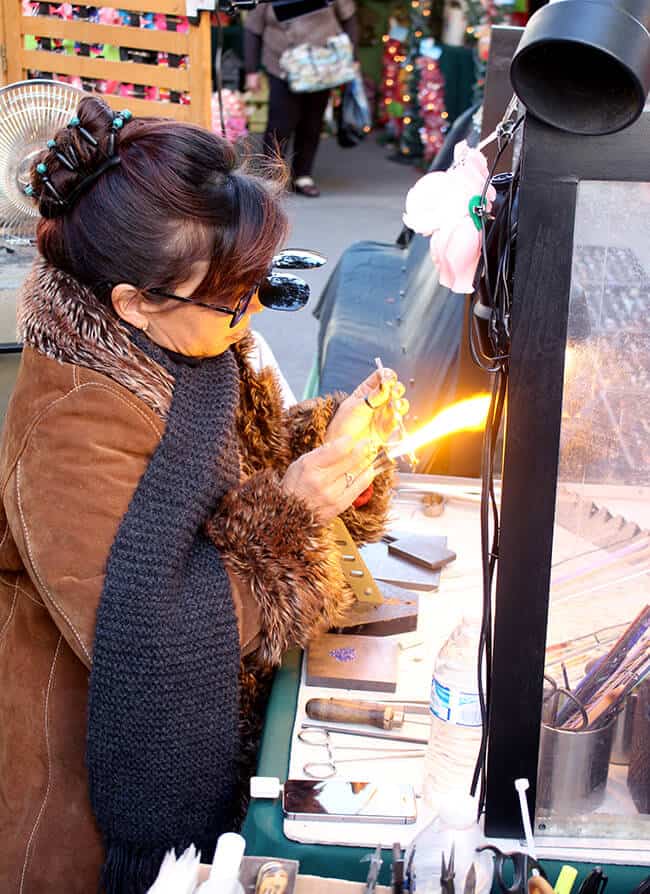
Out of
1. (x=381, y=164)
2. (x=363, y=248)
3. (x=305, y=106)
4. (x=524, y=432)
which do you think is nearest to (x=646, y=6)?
(x=524, y=432)

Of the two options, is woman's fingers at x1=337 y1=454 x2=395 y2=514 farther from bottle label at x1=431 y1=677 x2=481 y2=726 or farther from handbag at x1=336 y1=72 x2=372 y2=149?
handbag at x1=336 y1=72 x2=372 y2=149

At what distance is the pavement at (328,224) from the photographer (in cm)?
289

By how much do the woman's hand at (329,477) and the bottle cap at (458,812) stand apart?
0.61 m

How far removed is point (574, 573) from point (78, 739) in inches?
32.2

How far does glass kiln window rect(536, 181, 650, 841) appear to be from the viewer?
1234 millimetres

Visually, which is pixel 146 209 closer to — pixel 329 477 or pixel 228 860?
pixel 329 477

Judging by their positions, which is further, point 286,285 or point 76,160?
point 286,285

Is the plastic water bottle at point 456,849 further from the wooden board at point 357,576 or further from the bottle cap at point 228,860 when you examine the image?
the wooden board at point 357,576

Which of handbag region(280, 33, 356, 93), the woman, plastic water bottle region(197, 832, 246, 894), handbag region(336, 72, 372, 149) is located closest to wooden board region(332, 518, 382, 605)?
plastic water bottle region(197, 832, 246, 894)

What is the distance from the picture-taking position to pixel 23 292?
1713mm

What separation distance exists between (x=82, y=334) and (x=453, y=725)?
79 cm

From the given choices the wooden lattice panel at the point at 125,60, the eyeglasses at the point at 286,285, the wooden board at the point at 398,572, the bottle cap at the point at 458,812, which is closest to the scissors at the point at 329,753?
the bottle cap at the point at 458,812

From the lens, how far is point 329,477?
1.73 m

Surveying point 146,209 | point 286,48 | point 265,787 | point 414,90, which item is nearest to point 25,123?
point 146,209
